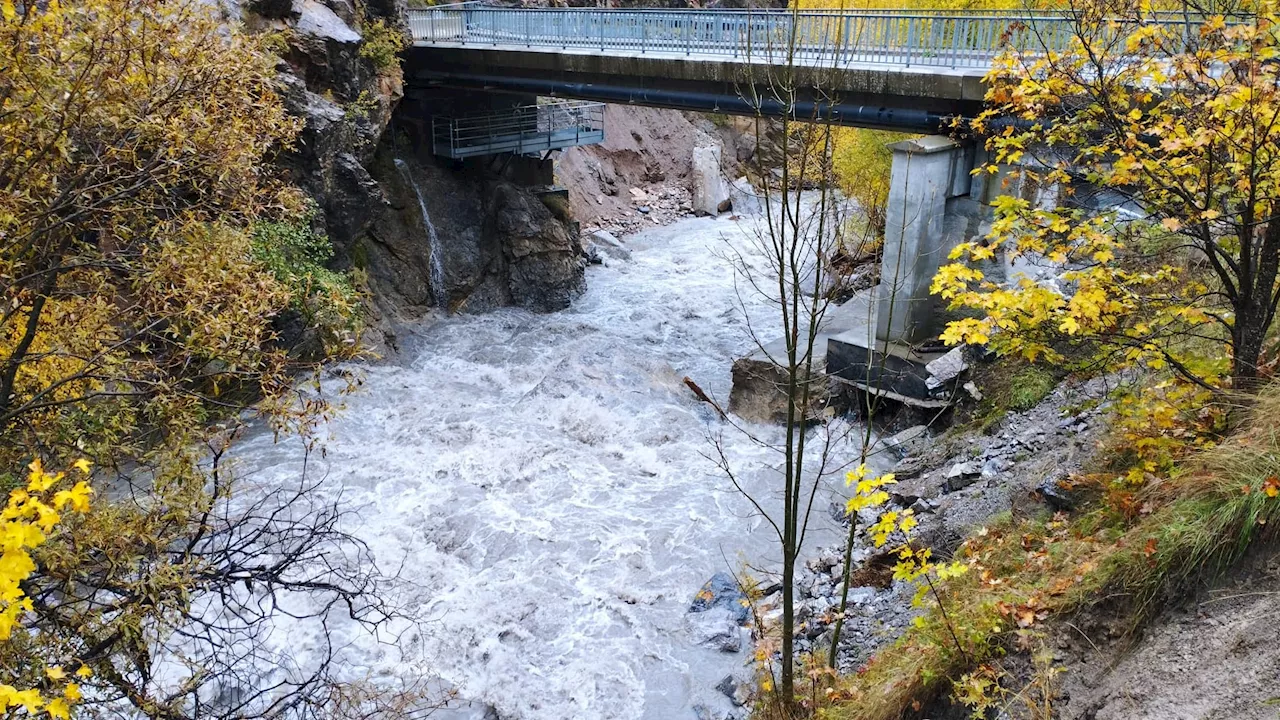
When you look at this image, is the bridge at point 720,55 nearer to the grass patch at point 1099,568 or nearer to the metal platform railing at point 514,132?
the metal platform railing at point 514,132

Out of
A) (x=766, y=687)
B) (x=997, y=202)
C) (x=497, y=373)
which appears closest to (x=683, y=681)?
(x=766, y=687)

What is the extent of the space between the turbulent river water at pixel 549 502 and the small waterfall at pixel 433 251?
897mm

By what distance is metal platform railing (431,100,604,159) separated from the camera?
891 inches

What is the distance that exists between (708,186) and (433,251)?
15120 mm

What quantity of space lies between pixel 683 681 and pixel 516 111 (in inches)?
731

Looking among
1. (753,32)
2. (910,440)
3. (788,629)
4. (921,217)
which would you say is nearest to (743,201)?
(753,32)

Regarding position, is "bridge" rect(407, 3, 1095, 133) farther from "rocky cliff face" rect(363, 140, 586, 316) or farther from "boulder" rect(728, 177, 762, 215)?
"boulder" rect(728, 177, 762, 215)

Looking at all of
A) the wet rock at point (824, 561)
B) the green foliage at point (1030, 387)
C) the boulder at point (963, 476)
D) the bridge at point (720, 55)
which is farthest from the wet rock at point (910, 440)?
the bridge at point (720, 55)

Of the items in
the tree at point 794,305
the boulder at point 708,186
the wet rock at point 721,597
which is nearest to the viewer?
the tree at point 794,305

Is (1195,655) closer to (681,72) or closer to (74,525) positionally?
(74,525)

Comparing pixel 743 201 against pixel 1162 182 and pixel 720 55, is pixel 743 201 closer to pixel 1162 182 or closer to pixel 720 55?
pixel 720 55

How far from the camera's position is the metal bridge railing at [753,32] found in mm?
13172

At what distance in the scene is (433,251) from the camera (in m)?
22.2

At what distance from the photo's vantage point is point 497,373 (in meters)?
18.3
